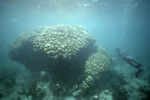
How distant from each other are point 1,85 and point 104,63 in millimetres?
12623

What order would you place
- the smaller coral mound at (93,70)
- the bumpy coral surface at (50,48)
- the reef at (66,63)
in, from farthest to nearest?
the smaller coral mound at (93,70) < the reef at (66,63) < the bumpy coral surface at (50,48)

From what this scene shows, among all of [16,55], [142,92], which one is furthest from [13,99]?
[142,92]

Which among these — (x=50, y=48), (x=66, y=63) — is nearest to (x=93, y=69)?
(x=66, y=63)

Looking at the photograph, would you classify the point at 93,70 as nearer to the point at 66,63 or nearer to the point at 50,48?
the point at 66,63

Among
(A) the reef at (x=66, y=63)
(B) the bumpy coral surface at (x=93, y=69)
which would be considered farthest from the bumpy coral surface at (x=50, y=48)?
(B) the bumpy coral surface at (x=93, y=69)

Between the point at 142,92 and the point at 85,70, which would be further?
the point at 142,92

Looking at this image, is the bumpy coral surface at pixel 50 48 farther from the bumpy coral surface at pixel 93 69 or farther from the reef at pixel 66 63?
the bumpy coral surface at pixel 93 69

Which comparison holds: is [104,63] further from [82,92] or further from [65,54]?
[65,54]

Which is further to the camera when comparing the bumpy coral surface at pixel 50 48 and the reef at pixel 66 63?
the reef at pixel 66 63

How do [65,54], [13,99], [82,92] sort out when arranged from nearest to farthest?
[65,54] → [82,92] → [13,99]

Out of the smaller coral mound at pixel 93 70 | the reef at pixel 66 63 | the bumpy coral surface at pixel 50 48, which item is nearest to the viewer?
the bumpy coral surface at pixel 50 48

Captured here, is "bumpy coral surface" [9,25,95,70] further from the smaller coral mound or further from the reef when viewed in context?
the smaller coral mound

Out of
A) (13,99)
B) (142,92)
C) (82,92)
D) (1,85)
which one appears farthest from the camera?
(1,85)

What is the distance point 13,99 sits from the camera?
8.23m
